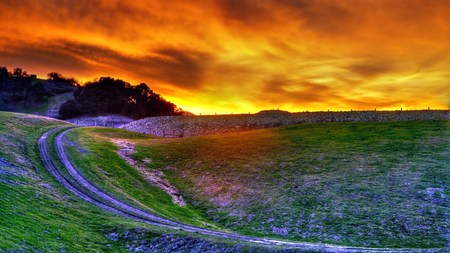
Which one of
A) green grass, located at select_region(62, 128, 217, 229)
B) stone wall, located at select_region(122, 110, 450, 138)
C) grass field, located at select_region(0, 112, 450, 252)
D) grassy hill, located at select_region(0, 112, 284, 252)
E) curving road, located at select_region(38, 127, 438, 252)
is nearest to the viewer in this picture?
grassy hill, located at select_region(0, 112, 284, 252)

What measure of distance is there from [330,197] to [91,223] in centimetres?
2939

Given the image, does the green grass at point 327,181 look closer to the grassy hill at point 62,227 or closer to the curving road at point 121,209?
the curving road at point 121,209

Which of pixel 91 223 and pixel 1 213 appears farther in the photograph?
pixel 91 223

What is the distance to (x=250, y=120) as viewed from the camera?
110 m

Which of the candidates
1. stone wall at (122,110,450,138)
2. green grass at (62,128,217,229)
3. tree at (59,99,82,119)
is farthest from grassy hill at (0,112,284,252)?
tree at (59,99,82,119)

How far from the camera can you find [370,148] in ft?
214

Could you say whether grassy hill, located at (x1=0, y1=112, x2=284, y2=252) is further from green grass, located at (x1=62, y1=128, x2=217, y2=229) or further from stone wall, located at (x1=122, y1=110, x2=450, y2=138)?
stone wall, located at (x1=122, y1=110, x2=450, y2=138)

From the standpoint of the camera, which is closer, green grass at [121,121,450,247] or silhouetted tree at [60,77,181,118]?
green grass at [121,121,450,247]

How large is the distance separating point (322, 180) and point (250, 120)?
56998 millimetres

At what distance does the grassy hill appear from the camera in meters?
27.8

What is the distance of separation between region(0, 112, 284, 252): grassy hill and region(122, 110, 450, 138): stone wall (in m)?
67.1

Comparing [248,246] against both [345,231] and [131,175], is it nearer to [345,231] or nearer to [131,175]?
[345,231]

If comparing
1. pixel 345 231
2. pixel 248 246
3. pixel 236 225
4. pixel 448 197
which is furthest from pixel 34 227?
pixel 448 197

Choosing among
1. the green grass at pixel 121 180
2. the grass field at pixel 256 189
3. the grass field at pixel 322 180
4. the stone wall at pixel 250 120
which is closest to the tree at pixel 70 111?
the stone wall at pixel 250 120
